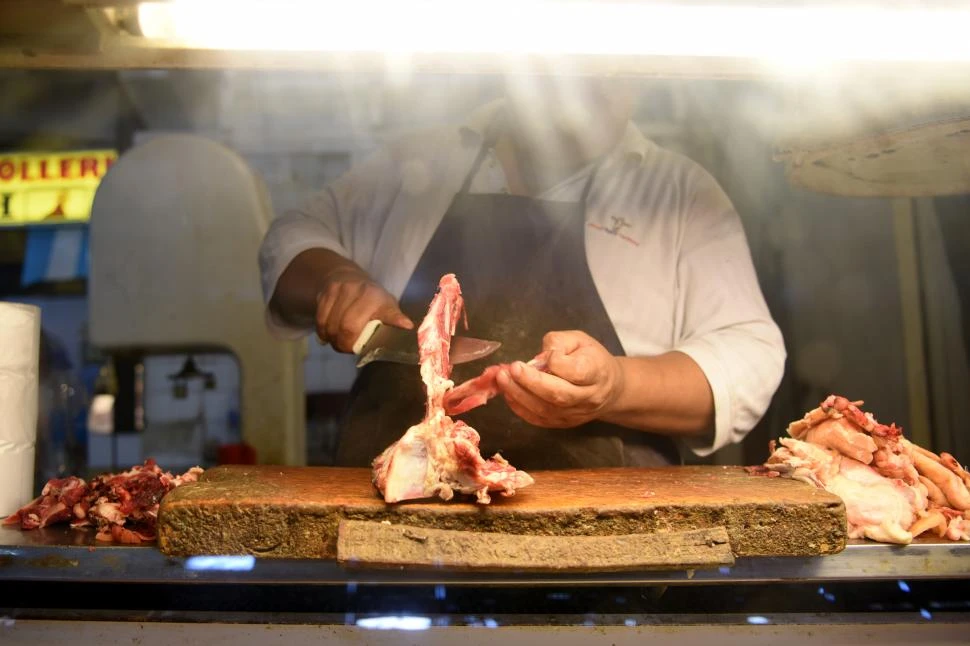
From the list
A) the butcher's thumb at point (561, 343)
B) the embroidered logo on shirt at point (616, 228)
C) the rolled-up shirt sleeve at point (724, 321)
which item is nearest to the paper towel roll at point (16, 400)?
the butcher's thumb at point (561, 343)

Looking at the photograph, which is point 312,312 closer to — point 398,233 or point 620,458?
point 398,233

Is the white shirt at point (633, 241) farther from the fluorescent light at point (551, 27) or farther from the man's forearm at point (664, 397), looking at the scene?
the fluorescent light at point (551, 27)

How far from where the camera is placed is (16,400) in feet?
8.08

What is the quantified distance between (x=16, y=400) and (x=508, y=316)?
1767 millimetres

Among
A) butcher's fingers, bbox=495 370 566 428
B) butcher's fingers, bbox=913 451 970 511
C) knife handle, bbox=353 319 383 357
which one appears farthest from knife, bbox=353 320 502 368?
butcher's fingers, bbox=913 451 970 511

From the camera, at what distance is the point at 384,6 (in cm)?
219

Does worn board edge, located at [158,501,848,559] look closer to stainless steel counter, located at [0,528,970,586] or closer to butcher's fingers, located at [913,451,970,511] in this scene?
stainless steel counter, located at [0,528,970,586]

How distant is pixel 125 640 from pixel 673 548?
4.67 ft

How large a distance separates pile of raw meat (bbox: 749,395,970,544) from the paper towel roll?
2425 millimetres

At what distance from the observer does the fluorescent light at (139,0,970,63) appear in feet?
7.19

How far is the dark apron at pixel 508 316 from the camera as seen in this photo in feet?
9.87

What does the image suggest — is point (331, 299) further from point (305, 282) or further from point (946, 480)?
point (946, 480)

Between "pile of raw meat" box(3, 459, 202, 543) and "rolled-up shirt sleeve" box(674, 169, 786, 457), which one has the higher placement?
"rolled-up shirt sleeve" box(674, 169, 786, 457)

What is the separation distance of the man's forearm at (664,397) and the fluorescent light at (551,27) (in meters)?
1.21
